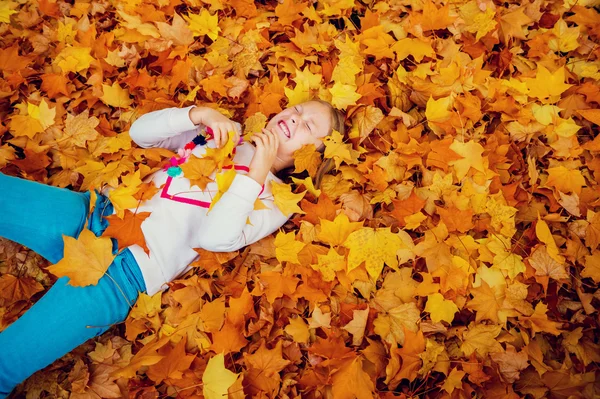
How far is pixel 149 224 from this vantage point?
5.41 ft

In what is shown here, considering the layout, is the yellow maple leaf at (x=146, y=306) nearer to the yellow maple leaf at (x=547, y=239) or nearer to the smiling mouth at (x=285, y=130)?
the smiling mouth at (x=285, y=130)

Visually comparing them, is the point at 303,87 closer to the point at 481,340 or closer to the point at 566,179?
the point at 566,179

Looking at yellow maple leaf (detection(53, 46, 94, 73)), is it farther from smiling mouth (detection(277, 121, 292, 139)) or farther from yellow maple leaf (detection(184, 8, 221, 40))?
smiling mouth (detection(277, 121, 292, 139))

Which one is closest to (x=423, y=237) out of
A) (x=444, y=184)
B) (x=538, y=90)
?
(x=444, y=184)

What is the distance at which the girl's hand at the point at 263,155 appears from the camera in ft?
5.45

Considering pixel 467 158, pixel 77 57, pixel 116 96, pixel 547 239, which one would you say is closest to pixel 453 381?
pixel 547 239

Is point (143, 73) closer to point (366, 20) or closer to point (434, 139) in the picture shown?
point (366, 20)

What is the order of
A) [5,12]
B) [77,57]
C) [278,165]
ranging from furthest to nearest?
[5,12]
[77,57]
[278,165]

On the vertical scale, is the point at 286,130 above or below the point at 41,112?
below

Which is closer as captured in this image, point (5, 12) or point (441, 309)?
point (441, 309)

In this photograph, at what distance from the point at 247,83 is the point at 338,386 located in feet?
4.98

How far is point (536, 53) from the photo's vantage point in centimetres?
207

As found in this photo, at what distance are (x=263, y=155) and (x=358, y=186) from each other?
20.9 inches

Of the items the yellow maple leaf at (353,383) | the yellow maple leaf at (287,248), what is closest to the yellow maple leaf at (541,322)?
the yellow maple leaf at (353,383)
